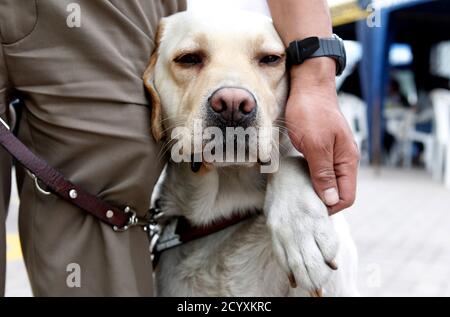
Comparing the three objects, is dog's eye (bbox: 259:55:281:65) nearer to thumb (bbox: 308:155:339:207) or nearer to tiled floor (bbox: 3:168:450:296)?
thumb (bbox: 308:155:339:207)

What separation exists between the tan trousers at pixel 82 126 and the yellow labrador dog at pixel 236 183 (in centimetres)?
13

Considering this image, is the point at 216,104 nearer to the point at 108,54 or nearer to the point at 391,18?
the point at 108,54

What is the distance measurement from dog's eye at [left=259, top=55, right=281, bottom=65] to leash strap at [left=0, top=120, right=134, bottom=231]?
68 cm

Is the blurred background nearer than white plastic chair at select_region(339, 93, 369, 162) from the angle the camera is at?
Yes

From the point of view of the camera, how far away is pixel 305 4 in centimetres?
168

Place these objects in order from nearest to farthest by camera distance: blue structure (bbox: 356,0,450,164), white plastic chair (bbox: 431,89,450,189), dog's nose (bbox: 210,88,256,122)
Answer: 1. dog's nose (bbox: 210,88,256,122)
2. white plastic chair (bbox: 431,89,450,189)
3. blue structure (bbox: 356,0,450,164)

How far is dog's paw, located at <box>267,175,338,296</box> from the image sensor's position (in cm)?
158

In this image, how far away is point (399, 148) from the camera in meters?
11.1

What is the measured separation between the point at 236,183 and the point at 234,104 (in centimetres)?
49

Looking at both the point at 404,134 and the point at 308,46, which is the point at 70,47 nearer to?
the point at 308,46

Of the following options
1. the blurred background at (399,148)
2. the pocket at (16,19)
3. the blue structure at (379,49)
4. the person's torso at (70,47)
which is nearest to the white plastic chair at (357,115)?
the blurred background at (399,148)

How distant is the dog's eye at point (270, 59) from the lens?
1803mm

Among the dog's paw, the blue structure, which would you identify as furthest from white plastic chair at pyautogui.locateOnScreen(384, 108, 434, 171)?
the dog's paw
